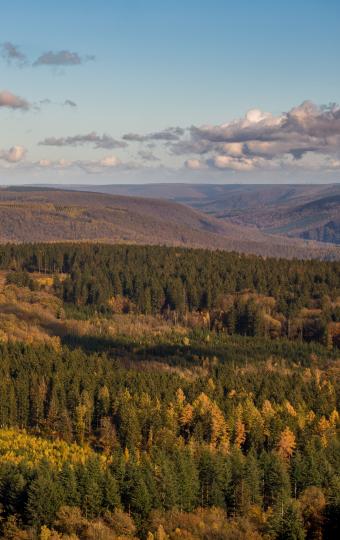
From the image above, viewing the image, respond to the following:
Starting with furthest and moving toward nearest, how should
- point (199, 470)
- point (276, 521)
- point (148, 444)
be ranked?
1. point (148, 444)
2. point (199, 470)
3. point (276, 521)

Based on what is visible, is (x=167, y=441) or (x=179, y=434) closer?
(x=167, y=441)

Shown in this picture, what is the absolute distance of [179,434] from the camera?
379 ft

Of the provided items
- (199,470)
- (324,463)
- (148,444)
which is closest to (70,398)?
(148,444)

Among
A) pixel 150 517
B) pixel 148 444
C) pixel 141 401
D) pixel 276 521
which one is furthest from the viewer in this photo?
pixel 141 401

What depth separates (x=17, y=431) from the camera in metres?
116

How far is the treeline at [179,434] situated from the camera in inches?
2972

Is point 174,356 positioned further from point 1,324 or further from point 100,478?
point 100,478

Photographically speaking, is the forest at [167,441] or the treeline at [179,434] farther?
the treeline at [179,434]

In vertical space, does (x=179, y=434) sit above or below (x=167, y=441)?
below

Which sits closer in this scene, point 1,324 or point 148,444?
point 148,444

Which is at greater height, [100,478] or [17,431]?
[100,478]

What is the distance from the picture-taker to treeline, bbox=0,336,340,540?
75500 millimetres

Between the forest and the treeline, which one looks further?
the treeline

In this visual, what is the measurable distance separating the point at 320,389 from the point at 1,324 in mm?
102043
